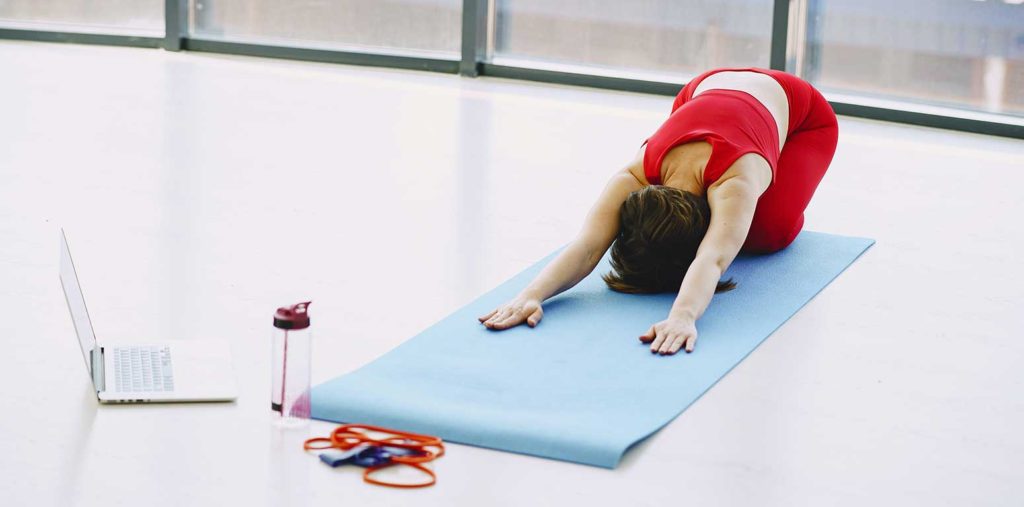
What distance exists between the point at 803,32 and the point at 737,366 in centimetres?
360

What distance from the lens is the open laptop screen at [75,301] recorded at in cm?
241

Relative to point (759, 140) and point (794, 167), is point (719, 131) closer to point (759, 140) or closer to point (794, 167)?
point (759, 140)

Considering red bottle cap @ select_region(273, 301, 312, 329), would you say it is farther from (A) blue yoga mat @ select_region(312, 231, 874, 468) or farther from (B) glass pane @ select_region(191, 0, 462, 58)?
(B) glass pane @ select_region(191, 0, 462, 58)

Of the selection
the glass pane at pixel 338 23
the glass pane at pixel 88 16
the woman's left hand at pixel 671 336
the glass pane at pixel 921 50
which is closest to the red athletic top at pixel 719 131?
the woman's left hand at pixel 671 336

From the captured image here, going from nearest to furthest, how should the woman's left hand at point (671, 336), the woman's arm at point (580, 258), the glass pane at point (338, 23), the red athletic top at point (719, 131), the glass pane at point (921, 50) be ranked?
the woman's left hand at point (671, 336)
the woman's arm at point (580, 258)
the red athletic top at point (719, 131)
the glass pane at point (921, 50)
the glass pane at point (338, 23)

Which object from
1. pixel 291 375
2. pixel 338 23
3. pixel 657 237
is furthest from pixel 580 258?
pixel 338 23

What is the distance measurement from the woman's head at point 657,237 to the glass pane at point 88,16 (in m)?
4.91

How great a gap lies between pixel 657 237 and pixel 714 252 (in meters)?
0.14

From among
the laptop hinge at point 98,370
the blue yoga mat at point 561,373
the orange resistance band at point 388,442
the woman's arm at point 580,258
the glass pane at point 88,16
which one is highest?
the glass pane at point 88,16

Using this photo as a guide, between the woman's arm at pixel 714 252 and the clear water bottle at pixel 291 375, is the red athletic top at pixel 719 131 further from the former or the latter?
the clear water bottle at pixel 291 375

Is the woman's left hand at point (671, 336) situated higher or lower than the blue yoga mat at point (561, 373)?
higher

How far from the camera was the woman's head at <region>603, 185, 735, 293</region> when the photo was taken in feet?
10.3

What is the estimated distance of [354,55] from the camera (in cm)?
712

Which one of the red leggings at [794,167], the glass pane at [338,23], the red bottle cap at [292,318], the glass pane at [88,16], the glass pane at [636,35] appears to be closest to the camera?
the red bottle cap at [292,318]
